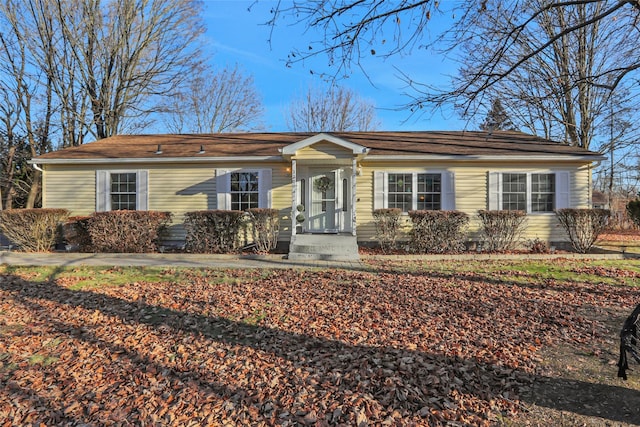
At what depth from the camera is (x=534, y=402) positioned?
2713 millimetres

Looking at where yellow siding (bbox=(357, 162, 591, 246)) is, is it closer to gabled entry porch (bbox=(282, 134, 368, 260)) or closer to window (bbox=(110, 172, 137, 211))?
gabled entry porch (bbox=(282, 134, 368, 260))

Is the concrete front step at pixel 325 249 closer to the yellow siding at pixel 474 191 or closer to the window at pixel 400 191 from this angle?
the yellow siding at pixel 474 191

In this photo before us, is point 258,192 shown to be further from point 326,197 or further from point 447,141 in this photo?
point 447,141

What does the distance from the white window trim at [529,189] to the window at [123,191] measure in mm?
12161

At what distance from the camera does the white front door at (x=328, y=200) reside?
1170 centimetres

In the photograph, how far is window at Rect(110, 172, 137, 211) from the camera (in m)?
11.8

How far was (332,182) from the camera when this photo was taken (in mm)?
11750

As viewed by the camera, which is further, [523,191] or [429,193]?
[429,193]

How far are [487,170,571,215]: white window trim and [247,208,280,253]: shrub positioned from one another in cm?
714

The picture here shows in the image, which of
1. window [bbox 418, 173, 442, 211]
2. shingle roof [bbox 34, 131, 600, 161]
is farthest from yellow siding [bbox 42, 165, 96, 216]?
window [bbox 418, 173, 442, 211]

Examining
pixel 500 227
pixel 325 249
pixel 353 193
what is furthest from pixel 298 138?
pixel 500 227

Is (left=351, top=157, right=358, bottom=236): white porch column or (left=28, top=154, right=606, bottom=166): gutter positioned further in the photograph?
(left=28, top=154, right=606, bottom=166): gutter

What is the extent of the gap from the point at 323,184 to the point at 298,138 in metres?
3.04

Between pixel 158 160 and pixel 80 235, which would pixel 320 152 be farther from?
pixel 80 235
